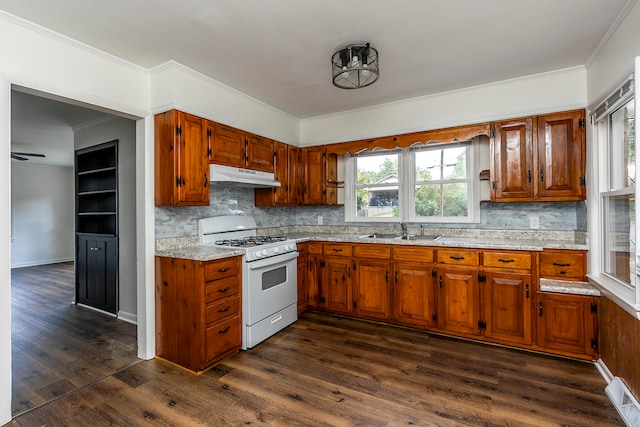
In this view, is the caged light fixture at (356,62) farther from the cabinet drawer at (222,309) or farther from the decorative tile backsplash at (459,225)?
the cabinet drawer at (222,309)

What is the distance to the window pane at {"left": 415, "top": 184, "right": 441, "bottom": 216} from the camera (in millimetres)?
3773

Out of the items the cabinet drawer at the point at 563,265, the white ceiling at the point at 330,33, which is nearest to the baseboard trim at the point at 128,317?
the white ceiling at the point at 330,33

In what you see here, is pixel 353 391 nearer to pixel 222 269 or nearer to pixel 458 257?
pixel 222 269

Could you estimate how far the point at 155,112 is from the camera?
2803mm

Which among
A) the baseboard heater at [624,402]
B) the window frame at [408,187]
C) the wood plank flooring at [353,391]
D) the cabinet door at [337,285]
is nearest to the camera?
the baseboard heater at [624,402]

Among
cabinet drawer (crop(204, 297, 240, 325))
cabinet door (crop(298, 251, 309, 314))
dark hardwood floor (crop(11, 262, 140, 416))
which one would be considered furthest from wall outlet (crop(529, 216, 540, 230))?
dark hardwood floor (crop(11, 262, 140, 416))

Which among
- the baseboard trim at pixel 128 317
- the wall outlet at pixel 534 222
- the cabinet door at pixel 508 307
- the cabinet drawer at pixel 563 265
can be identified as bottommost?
the baseboard trim at pixel 128 317

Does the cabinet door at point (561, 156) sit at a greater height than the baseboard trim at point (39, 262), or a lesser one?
greater

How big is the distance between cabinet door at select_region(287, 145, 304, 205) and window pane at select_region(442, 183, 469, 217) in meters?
1.86

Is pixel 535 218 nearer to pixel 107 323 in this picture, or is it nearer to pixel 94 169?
pixel 107 323

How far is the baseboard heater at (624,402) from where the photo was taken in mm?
1842

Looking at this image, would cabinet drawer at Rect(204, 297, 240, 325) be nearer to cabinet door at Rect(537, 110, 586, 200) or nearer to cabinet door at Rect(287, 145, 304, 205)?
cabinet door at Rect(287, 145, 304, 205)

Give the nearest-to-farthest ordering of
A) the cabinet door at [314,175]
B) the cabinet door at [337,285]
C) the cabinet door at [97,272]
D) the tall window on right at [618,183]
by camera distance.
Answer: the tall window on right at [618,183], the cabinet door at [337,285], the cabinet door at [97,272], the cabinet door at [314,175]

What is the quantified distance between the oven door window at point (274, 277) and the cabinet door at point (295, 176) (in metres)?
1.09
